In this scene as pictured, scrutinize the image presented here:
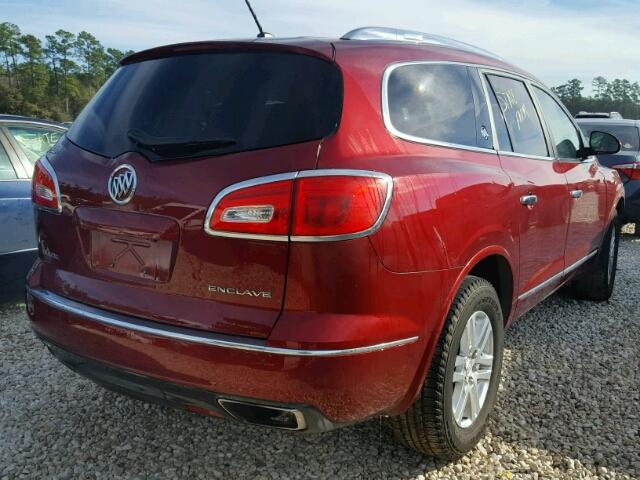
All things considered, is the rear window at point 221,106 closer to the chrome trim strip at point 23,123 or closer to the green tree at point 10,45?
the chrome trim strip at point 23,123

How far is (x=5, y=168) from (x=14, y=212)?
38cm

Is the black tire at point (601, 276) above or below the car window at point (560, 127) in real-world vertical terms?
below

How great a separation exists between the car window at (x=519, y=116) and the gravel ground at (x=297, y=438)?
131 cm

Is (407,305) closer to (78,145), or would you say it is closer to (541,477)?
(541,477)

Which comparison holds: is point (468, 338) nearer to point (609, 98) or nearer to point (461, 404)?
point (461, 404)

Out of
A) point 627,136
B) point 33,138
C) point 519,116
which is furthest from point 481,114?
point 627,136

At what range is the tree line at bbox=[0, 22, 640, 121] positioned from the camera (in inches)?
2499

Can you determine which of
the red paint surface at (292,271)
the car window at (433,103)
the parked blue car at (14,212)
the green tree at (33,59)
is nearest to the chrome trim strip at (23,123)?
the parked blue car at (14,212)

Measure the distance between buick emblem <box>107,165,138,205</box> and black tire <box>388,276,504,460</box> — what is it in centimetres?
126

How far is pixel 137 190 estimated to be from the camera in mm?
2021

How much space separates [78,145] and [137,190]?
51 centimetres

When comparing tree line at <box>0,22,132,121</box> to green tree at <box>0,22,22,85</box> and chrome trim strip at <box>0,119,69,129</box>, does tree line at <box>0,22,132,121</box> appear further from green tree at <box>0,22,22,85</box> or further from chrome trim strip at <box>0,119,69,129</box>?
chrome trim strip at <box>0,119,69,129</box>

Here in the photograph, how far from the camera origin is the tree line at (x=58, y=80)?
63.5 metres

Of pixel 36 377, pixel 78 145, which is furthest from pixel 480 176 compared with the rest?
pixel 36 377
